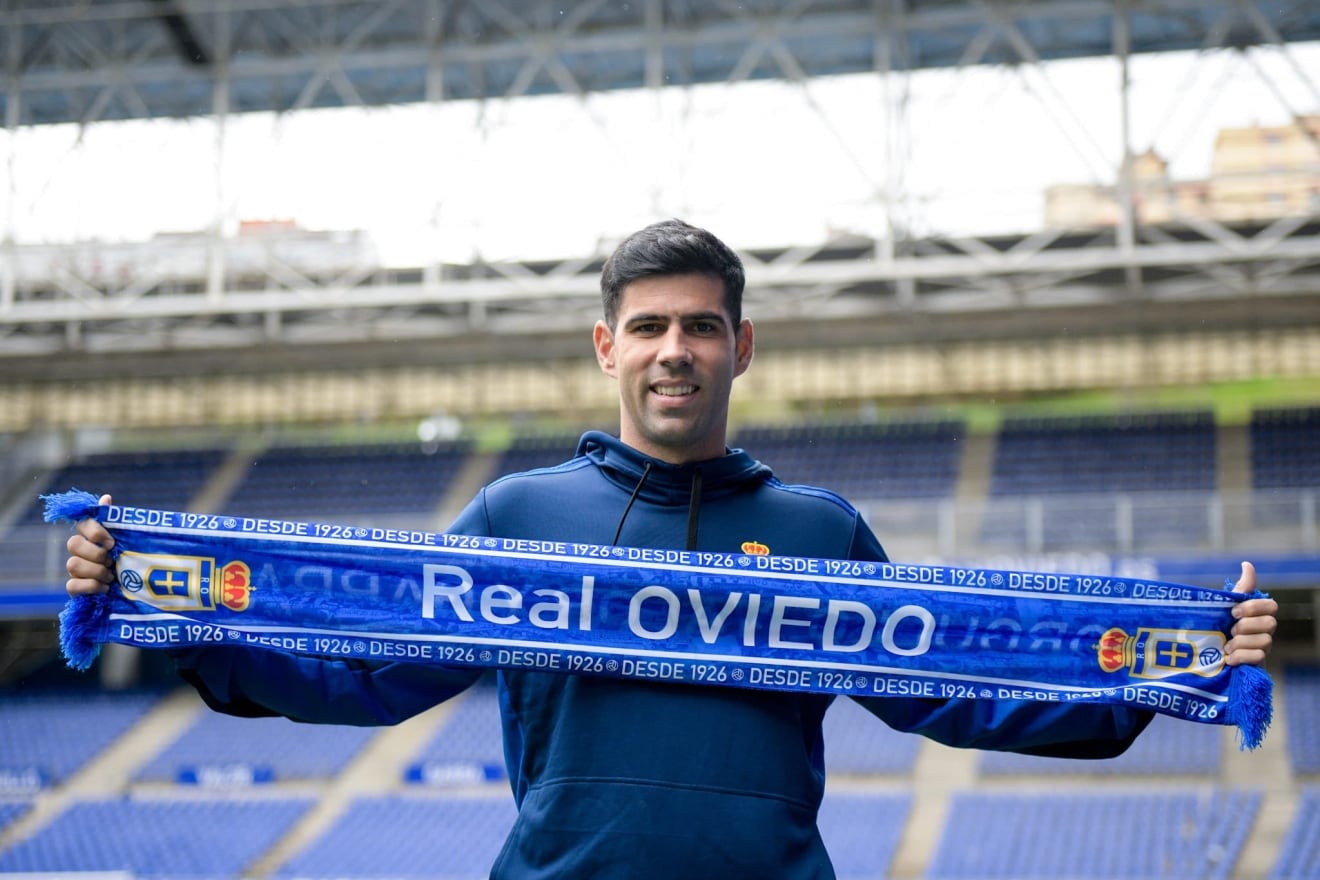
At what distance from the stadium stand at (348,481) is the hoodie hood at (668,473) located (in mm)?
17950

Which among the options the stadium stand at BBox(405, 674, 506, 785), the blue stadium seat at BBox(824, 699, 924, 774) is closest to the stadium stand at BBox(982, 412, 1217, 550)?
the blue stadium seat at BBox(824, 699, 924, 774)

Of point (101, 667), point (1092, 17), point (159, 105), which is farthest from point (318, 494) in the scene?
point (1092, 17)

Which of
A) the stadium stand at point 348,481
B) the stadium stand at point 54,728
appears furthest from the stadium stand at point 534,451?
the stadium stand at point 54,728

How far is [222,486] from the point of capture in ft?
72.6

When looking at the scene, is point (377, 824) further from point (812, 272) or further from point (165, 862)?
point (812, 272)

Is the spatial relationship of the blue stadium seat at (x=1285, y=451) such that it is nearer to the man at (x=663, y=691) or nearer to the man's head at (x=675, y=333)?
the man at (x=663, y=691)

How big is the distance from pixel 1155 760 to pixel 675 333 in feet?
50.5

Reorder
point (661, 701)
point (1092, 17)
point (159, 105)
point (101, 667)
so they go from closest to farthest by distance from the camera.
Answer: point (661, 701) → point (1092, 17) → point (159, 105) → point (101, 667)

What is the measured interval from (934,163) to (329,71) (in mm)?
6669

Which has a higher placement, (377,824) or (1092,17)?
(1092,17)

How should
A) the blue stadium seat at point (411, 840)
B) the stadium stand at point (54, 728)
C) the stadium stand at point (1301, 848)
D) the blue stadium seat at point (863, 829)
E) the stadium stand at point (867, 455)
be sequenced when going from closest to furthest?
the stadium stand at point (1301, 848) → the blue stadium seat at point (863, 829) → the blue stadium seat at point (411, 840) → the stadium stand at point (54, 728) → the stadium stand at point (867, 455)

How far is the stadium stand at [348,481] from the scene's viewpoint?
20.5 m

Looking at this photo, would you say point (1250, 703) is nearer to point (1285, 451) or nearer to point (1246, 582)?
point (1246, 582)

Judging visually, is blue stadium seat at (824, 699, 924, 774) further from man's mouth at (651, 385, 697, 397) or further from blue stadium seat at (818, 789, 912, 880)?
man's mouth at (651, 385, 697, 397)
